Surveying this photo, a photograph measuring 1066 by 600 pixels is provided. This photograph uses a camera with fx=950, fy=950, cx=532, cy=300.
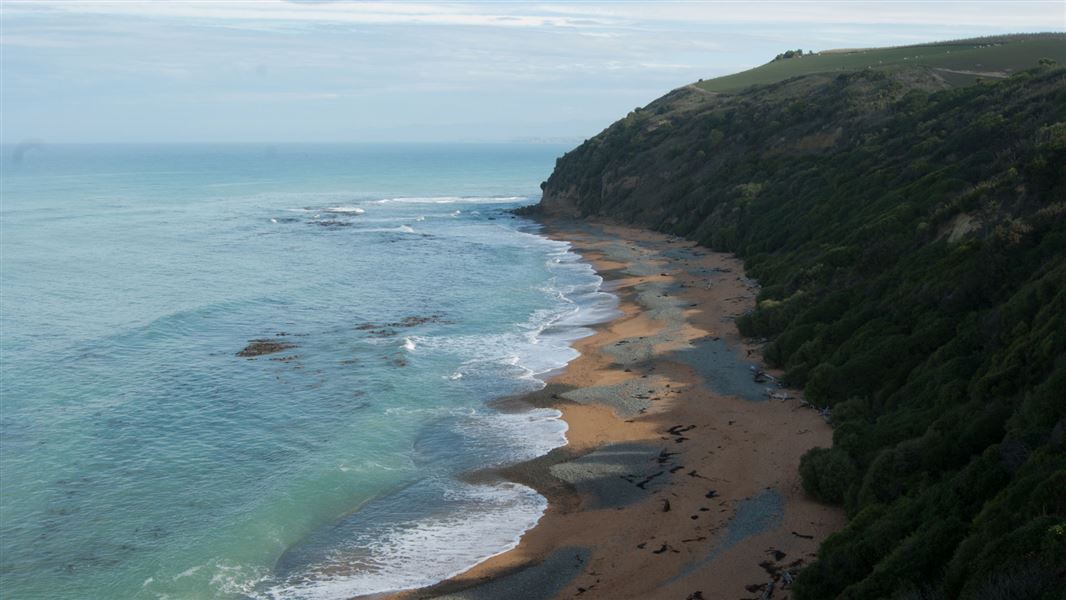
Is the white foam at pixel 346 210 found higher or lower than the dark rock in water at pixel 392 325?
higher

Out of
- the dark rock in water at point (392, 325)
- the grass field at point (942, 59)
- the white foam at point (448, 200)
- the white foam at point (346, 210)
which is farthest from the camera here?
the white foam at point (448, 200)

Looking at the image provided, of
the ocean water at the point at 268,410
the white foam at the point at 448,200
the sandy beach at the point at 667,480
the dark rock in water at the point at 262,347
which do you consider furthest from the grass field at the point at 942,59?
the dark rock in water at the point at 262,347

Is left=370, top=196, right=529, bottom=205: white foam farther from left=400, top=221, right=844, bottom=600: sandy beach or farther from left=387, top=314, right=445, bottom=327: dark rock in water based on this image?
left=400, top=221, right=844, bottom=600: sandy beach

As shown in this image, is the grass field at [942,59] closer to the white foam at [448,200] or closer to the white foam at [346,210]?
the white foam at [448,200]

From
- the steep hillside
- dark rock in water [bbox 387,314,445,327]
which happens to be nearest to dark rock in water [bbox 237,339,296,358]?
dark rock in water [bbox 387,314,445,327]

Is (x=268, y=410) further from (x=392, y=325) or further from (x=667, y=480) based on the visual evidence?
(x=667, y=480)

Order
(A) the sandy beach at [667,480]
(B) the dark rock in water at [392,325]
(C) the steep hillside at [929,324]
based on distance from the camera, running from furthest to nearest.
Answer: (B) the dark rock in water at [392,325], (A) the sandy beach at [667,480], (C) the steep hillside at [929,324]

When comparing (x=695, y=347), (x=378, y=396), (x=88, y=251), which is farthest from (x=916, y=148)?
(x=88, y=251)
